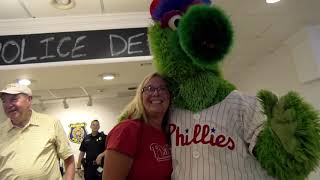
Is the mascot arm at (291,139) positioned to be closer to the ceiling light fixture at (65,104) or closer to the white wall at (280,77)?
the white wall at (280,77)

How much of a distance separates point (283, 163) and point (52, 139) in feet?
4.79

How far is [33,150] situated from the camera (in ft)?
6.06

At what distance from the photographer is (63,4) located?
7.57ft

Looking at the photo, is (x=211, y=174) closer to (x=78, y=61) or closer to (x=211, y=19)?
(x=211, y=19)

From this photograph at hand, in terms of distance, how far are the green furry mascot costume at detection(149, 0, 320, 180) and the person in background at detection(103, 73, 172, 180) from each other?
4cm

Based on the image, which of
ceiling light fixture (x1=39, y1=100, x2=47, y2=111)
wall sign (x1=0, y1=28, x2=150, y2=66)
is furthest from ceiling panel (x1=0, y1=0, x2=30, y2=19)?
ceiling light fixture (x1=39, y1=100, x2=47, y2=111)

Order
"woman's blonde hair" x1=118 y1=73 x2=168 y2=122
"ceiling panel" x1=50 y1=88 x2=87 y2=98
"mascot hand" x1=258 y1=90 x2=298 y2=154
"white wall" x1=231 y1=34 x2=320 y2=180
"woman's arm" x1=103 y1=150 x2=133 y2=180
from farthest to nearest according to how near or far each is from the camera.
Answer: "ceiling panel" x1=50 y1=88 x2=87 y2=98 < "white wall" x1=231 y1=34 x2=320 y2=180 < "woman's blonde hair" x1=118 y1=73 x2=168 y2=122 < "woman's arm" x1=103 y1=150 x2=133 y2=180 < "mascot hand" x1=258 y1=90 x2=298 y2=154

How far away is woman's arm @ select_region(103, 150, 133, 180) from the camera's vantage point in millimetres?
959

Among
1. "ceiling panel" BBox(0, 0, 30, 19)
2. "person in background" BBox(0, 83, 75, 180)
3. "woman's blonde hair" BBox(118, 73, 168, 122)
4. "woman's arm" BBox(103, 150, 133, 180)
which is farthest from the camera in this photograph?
"ceiling panel" BBox(0, 0, 30, 19)

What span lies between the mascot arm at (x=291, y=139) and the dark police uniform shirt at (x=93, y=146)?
342cm

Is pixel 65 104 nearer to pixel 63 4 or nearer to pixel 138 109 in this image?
pixel 63 4

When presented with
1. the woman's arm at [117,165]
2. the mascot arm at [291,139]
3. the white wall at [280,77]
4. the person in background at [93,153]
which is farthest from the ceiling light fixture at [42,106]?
the mascot arm at [291,139]

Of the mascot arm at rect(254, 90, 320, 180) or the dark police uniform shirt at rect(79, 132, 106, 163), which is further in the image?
the dark police uniform shirt at rect(79, 132, 106, 163)

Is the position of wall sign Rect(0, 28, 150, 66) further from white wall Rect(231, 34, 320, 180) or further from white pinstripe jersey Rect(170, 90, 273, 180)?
white pinstripe jersey Rect(170, 90, 273, 180)
